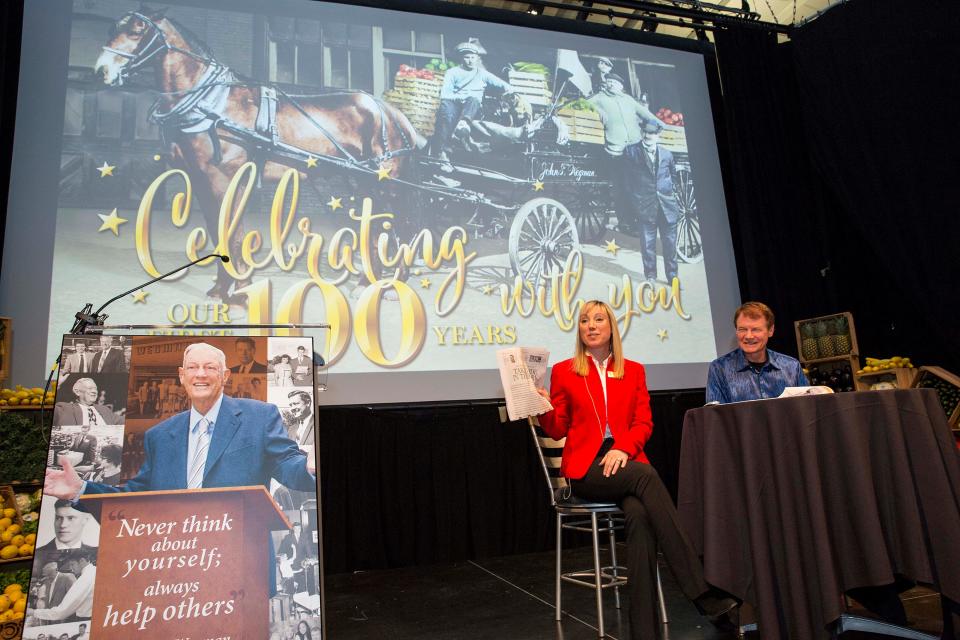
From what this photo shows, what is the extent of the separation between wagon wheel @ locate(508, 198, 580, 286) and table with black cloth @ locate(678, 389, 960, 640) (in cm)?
247

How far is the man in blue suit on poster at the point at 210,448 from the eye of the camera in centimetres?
166

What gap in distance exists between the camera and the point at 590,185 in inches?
186

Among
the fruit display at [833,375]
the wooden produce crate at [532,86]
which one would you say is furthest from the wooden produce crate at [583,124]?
the fruit display at [833,375]

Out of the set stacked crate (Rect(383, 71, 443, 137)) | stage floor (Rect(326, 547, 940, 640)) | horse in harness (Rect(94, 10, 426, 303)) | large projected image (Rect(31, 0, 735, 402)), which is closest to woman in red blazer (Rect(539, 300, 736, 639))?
stage floor (Rect(326, 547, 940, 640))

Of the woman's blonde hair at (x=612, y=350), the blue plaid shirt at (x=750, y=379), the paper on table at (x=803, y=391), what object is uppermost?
the woman's blonde hair at (x=612, y=350)

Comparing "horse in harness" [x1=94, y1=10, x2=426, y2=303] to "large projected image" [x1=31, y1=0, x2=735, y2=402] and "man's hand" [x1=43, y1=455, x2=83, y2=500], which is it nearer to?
"large projected image" [x1=31, y1=0, x2=735, y2=402]

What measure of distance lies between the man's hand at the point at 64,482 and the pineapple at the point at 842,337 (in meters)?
4.84

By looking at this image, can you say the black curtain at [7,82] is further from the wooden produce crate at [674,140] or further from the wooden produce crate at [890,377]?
the wooden produce crate at [890,377]

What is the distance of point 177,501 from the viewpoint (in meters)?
1.66

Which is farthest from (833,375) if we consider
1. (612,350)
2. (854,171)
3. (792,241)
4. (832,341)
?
(612,350)

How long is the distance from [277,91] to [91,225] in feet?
4.47

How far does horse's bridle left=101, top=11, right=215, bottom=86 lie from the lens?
3.94 m

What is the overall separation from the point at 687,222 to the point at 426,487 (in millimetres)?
2744

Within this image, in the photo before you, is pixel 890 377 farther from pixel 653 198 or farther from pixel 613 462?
pixel 613 462
